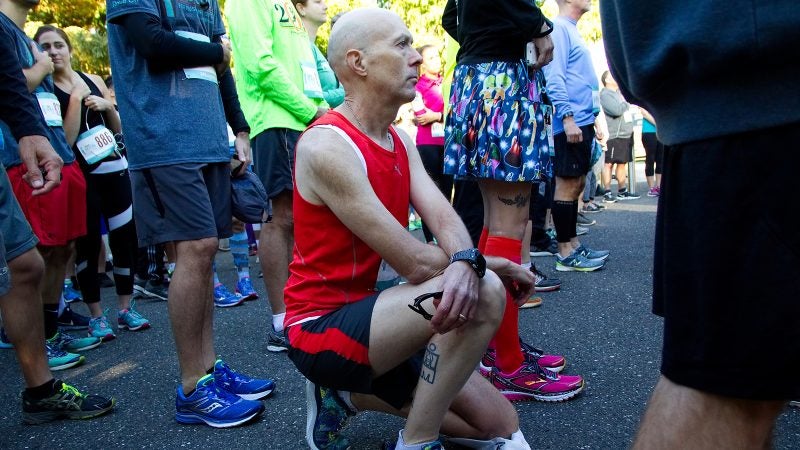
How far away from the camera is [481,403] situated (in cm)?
219

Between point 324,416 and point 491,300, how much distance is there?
69cm

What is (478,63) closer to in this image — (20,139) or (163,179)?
(163,179)

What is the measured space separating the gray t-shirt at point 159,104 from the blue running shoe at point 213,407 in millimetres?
920

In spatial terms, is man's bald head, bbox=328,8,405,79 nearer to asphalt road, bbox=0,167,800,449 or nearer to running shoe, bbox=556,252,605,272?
asphalt road, bbox=0,167,800,449

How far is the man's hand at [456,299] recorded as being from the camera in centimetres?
186

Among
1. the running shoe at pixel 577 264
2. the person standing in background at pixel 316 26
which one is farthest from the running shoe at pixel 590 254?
the person standing in background at pixel 316 26

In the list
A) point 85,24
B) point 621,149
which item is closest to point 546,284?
point 621,149

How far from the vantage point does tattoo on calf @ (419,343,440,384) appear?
77.8 inches

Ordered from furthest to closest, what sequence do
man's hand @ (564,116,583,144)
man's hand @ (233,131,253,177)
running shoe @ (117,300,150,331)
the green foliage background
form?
the green foliage background → man's hand @ (564,116,583,144) → running shoe @ (117,300,150,331) → man's hand @ (233,131,253,177)

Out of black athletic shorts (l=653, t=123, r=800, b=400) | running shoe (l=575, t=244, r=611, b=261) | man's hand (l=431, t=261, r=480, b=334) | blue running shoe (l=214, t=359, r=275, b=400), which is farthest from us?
running shoe (l=575, t=244, r=611, b=261)

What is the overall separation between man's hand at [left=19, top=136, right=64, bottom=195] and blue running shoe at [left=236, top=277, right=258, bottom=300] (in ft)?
8.71

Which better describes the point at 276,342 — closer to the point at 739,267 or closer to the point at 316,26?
the point at 316,26

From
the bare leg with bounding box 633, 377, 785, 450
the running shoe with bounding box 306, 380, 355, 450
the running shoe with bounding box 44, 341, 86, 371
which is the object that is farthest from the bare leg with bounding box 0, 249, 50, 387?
the bare leg with bounding box 633, 377, 785, 450

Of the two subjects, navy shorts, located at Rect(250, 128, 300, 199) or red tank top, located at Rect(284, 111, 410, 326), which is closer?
red tank top, located at Rect(284, 111, 410, 326)
